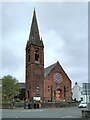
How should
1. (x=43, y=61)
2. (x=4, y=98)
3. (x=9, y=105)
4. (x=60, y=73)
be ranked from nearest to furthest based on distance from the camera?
1. (x=9, y=105)
2. (x=4, y=98)
3. (x=43, y=61)
4. (x=60, y=73)

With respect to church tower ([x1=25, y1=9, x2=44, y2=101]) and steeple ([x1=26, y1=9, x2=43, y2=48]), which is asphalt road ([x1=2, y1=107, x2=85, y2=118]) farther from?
steeple ([x1=26, y1=9, x2=43, y2=48])

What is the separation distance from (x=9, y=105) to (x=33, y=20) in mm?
31385

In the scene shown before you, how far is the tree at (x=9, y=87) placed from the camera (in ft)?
251

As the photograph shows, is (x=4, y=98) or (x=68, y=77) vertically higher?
(x=68, y=77)

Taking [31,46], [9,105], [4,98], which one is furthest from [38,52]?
[9,105]

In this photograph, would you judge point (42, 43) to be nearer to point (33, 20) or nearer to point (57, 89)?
point (33, 20)

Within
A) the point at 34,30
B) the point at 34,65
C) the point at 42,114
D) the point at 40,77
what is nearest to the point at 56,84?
the point at 40,77

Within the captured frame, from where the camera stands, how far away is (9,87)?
251ft

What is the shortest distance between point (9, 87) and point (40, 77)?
9.29m

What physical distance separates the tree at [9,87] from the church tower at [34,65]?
423cm

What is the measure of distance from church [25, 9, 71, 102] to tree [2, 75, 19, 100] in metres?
4.23

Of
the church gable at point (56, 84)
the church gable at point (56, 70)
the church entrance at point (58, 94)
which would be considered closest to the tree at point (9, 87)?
the church gable at point (56, 84)

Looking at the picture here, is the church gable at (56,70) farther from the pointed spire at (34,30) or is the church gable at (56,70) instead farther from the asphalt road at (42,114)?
the asphalt road at (42,114)

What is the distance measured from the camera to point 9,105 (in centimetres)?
6159
